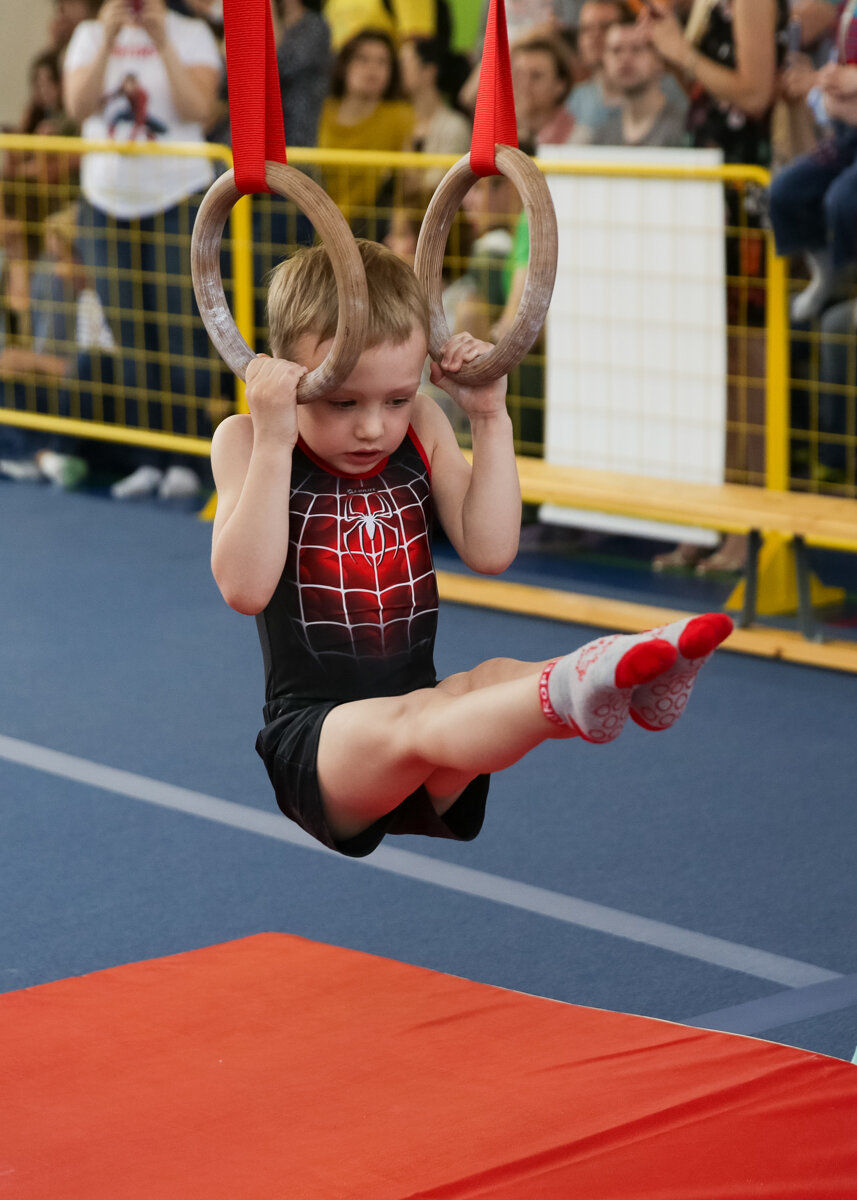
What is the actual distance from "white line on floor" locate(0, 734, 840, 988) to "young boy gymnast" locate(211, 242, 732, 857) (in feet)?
3.47

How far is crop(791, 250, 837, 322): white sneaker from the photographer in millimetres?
5098

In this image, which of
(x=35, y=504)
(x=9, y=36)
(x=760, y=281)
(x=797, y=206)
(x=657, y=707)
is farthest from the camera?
(x=9, y=36)

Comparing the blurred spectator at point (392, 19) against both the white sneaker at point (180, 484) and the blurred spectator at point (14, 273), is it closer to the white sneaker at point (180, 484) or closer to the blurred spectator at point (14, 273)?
the white sneaker at point (180, 484)

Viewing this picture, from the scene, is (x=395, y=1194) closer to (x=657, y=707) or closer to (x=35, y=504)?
(x=657, y=707)

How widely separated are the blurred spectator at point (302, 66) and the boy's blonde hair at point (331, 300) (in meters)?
4.20

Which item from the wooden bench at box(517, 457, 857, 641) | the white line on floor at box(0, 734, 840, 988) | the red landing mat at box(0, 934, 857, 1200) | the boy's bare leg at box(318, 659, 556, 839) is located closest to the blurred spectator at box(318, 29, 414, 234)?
the wooden bench at box(517, 457, 857, 641)

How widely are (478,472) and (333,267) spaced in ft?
1.30

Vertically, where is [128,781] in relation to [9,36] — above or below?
below

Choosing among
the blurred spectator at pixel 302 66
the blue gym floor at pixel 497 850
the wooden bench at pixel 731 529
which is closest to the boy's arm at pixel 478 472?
the blue gym floor at pixel 497 850

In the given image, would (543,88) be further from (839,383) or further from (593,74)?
(839,383)

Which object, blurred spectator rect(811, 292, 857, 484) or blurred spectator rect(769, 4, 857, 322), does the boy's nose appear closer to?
blurred spectator rect(769, 4, 857, 322)

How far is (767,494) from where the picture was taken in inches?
205

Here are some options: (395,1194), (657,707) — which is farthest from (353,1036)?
(657,707)

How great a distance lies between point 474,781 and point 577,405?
12.0 feet
